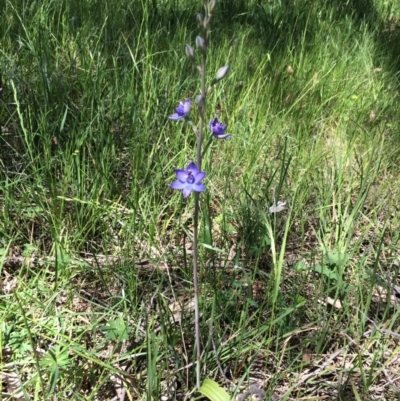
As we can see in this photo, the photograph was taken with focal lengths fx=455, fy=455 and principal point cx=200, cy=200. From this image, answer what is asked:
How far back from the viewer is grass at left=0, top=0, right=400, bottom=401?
4.70 feet

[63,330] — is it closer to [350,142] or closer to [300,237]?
[300,237]

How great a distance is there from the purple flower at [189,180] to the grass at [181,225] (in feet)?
1.25

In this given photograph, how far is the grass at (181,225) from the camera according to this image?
56.4 inches

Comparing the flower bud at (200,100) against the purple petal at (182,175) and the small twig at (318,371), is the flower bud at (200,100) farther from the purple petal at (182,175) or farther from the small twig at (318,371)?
the small twig at (318,371)

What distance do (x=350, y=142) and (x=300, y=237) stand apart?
710 mm

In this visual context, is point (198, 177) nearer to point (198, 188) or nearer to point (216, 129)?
point (198, 188)

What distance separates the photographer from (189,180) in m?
1.23

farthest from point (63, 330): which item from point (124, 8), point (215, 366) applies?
point (124, 8)

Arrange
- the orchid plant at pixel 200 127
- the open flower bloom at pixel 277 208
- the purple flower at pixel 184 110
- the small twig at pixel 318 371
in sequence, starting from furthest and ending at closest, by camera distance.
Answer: the open flower bloom at pixel 277 208, the small twig at pixel 318 371, the purple flower at pixel 184 110, the orchid plant at pixel 200 127

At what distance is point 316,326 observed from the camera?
1598 mm

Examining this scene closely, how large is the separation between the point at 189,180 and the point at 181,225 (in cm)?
65

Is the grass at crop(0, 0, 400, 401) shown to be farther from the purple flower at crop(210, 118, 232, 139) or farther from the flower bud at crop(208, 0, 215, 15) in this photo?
the flower bud at crop(208, 0, 215, 15)

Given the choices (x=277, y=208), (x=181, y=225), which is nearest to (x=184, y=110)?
(x=181, y=225)

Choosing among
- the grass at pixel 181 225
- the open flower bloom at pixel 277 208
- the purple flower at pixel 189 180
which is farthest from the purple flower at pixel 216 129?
the open flower bloom at pixel 277 208
